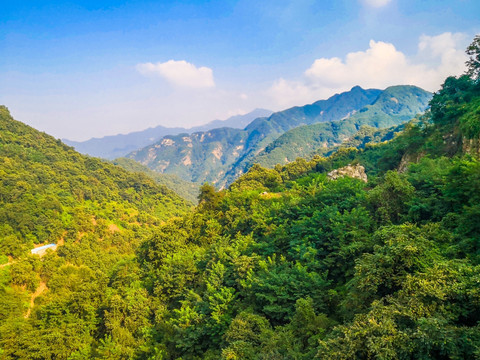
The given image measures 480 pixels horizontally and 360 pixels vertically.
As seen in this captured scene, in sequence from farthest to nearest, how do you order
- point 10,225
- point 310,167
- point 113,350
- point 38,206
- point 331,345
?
point 310,167
point 38,206
point 10,225
point 113,350
point 331,345

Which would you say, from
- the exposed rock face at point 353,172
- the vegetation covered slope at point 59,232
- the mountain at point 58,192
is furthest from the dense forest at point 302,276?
the mountain at point 58,192

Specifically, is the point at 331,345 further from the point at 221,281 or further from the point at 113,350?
the point at 113,350

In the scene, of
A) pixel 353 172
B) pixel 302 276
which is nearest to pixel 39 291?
pixel 302 276

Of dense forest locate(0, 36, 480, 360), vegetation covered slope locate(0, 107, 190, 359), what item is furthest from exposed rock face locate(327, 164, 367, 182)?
vegetation covered slope locate(0, 107, 190, 359)

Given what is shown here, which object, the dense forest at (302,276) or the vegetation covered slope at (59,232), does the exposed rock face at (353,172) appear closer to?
the dense forest at (302,276)

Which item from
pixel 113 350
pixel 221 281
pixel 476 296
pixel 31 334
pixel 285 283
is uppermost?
pixel 476 296

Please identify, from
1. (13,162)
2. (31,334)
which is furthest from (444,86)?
(13,162)

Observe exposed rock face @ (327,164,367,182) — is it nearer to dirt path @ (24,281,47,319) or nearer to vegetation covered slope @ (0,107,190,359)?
vegetation covered slope @ (0,107,190,359)

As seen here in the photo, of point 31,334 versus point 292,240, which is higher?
point 292,240
